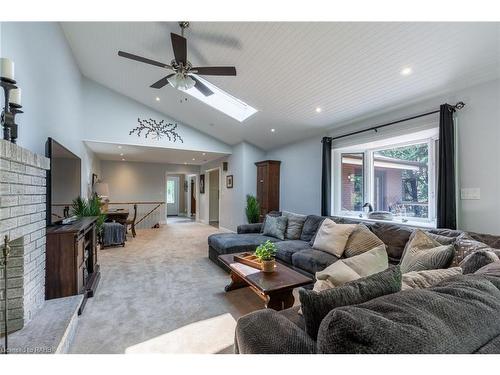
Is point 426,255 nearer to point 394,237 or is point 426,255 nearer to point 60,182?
point 394,237

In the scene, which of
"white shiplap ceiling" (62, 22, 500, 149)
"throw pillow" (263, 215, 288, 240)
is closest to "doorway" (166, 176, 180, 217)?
"white shiplap ceiling" (62, 22, 500, 149)

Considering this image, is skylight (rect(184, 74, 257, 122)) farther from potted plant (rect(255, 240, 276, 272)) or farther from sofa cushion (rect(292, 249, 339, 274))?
potted plant (rect(255, 240, 276, 272))

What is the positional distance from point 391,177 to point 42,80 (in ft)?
15.5

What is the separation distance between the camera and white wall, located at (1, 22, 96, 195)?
6.64 ft

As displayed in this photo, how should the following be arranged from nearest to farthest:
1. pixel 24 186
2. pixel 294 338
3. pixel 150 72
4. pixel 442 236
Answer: pixel 294 338
pixel 24 186
pixel 442 236
pixel 150 72

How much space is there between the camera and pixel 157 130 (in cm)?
561

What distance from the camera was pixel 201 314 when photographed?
7.41ft

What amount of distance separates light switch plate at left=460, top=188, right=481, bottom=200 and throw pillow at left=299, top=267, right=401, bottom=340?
2.29m

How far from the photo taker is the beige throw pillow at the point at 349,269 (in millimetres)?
1252

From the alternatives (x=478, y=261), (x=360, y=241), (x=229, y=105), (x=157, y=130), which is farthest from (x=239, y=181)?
(x=478, y=261)

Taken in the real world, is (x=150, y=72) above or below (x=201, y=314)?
above
